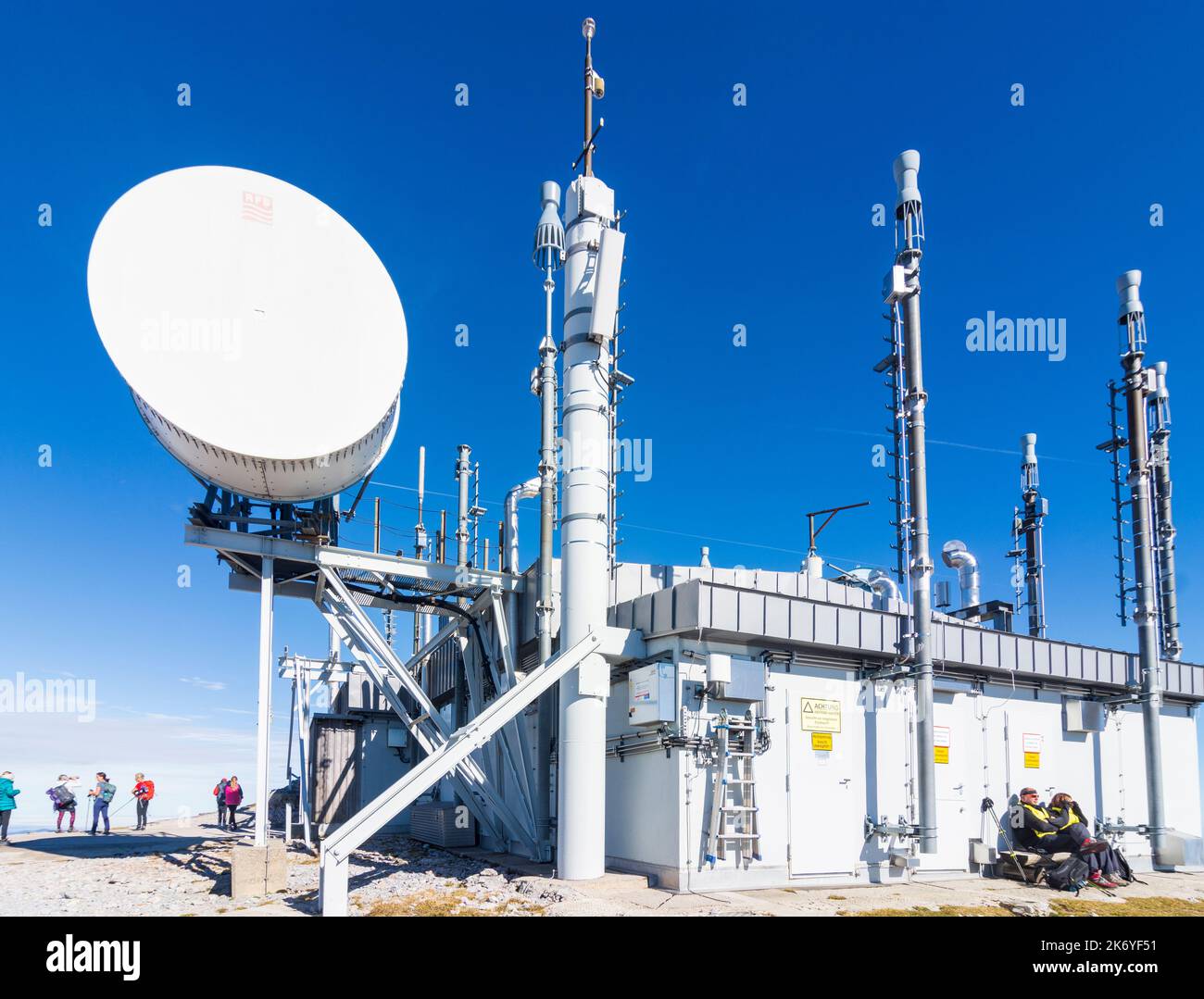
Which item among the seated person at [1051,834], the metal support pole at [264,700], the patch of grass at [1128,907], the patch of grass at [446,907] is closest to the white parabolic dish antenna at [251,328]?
the metal support pole at [264,700]

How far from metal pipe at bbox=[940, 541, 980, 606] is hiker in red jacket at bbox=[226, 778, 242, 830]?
24852mm

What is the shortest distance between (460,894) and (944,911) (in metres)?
7.99

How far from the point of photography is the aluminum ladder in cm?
1733

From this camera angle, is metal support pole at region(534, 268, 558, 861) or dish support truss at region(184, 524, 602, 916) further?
metal support pole at region(534, 268, 558, 861)

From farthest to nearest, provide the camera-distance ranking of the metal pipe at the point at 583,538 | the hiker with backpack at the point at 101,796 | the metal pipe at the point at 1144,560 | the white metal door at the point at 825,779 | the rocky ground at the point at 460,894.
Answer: the hiker with backpack at the point at 101,796, the metal pipe at the point at 1144,560, the white metal door at the point at 825,779, the metal pipe at the point at 583,538, the rocky ground at the point at 460,894

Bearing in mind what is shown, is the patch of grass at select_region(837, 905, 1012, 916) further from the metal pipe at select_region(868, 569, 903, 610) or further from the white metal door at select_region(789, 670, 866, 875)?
the metal pipe at select_region(868, 569, 903, 610)

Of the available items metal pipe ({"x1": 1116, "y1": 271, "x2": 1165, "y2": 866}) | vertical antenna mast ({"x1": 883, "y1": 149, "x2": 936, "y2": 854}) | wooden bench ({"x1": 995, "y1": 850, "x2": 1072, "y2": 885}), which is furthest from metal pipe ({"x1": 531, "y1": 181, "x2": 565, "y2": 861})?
metal pipe ({"x1": 1116, "y1": 271, "x2": 1165, "y2": 866})

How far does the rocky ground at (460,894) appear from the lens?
14.9 m

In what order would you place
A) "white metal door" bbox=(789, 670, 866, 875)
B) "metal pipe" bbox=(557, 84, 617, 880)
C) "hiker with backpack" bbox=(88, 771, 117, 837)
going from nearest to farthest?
"metal pipe" bbox=(557, 84, 617, 880) < "white metal door" bbox=(789, 670, 866, 875) < "hiker with backpack" bbox=(88, 771, 117, 837)

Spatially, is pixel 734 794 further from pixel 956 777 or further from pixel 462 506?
pixel 462 506

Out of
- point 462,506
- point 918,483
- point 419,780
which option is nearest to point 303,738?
point 462,506

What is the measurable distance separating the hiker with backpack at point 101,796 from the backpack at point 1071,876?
85.1 feet

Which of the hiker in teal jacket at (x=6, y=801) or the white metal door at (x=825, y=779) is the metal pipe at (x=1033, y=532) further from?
the hiker in teal jacket at (x=6, y=801)

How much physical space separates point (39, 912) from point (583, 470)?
→ 11.5 metres
